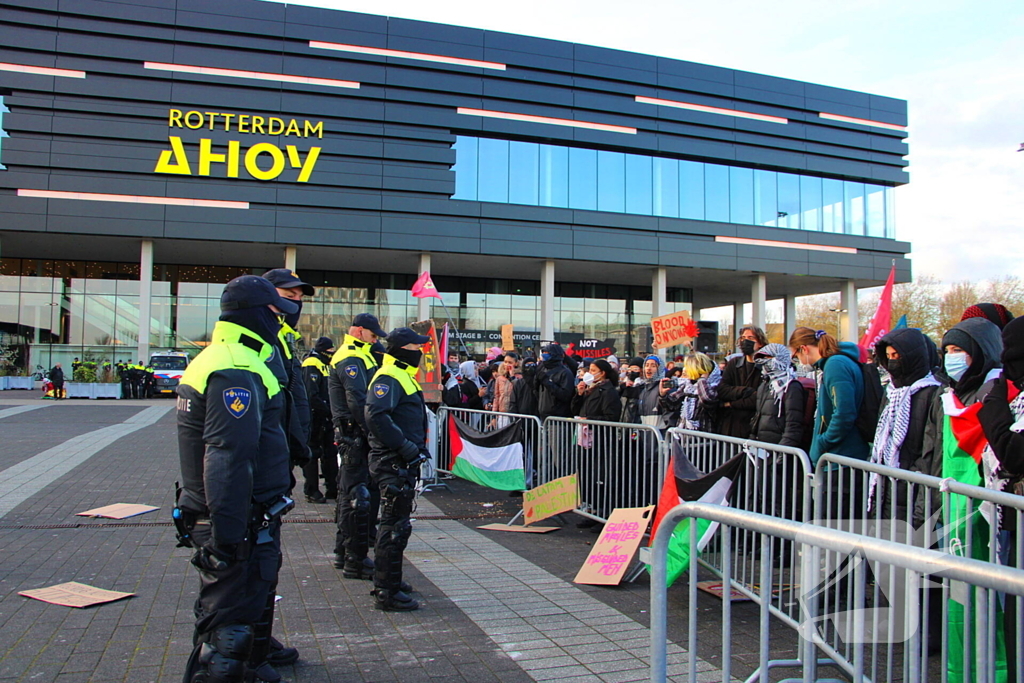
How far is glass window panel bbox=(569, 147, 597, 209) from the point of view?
36.5 m

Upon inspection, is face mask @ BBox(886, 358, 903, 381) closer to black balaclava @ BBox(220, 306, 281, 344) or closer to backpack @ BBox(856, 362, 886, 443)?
backpack @ BBox(856, 362, 886, 443)

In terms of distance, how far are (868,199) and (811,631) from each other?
45223 millimetres

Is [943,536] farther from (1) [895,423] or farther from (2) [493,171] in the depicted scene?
(2) [493,171]

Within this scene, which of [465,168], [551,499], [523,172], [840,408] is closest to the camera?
[840,408]

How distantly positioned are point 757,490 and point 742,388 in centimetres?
223

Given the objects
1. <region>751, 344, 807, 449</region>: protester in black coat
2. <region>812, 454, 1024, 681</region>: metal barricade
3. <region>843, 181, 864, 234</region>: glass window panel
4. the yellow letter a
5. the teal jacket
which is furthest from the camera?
<region>843, 181, 864, 234</region>: glass window panel

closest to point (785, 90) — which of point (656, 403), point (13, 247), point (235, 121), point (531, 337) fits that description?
point (531, 337)

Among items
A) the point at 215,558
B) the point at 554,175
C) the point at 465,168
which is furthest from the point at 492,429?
the point at 554,175

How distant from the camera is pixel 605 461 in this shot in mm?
7344

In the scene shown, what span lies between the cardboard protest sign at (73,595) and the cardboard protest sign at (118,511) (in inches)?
99.4

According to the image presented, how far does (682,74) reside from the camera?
37875mm

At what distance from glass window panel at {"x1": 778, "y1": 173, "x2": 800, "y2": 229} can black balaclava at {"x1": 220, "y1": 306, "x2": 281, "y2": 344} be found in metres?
39.7

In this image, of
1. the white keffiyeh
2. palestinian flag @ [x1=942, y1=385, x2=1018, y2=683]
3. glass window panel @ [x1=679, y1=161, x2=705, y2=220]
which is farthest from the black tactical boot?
glass window panel @ [x1=679, y1=161, x2=705, y2=220]

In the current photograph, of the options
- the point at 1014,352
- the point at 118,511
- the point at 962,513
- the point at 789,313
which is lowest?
the point at 118,511
